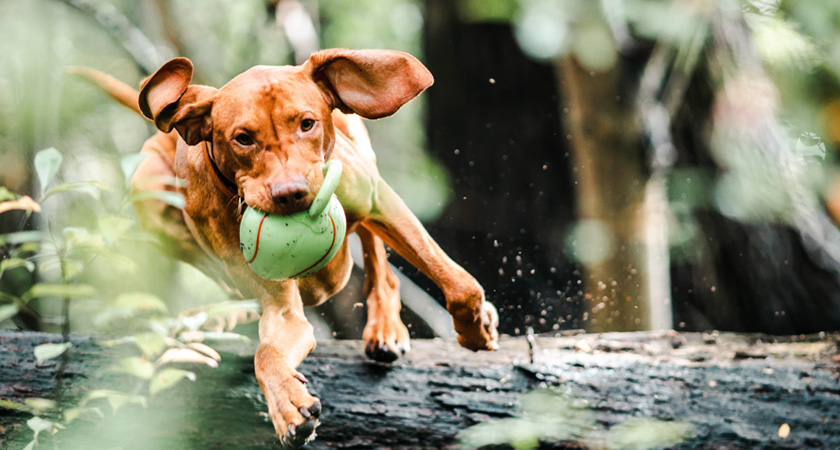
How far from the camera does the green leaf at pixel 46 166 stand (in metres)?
2.42

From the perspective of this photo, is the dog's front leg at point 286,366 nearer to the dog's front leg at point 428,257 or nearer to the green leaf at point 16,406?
the dog's front leg at point 428,257

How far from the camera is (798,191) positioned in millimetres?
4742

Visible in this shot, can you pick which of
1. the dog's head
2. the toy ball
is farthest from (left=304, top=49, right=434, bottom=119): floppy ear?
the toy ball

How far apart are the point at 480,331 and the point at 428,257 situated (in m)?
0.41

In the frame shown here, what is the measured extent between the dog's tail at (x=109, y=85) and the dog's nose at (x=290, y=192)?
161 centimetres

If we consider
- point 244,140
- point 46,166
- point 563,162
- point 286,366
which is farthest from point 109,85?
point 563,162

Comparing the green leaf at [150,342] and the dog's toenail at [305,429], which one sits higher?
the green leaf at [150,342]

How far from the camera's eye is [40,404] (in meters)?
2.64

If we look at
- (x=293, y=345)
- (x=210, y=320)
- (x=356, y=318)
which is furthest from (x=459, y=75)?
(x=293, y=345)

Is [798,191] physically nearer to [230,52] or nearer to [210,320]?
[210,320]

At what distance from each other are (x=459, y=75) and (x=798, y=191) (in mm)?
2495

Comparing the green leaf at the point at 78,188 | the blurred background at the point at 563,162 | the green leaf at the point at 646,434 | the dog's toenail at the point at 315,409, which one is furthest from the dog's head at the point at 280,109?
A: the blurred background at the point at 563,162

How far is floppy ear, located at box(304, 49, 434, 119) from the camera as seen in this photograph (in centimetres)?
251

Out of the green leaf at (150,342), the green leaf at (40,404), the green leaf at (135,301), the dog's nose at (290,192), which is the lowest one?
the green leaf at (40,404)
